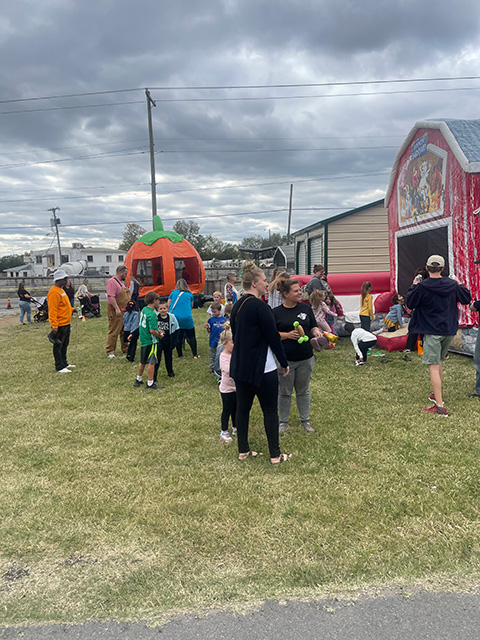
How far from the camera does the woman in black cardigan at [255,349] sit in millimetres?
4055

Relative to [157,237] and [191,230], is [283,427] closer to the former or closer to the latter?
[157,237]

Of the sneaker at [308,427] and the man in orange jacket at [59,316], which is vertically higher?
the man in orange jacket at [59,316]

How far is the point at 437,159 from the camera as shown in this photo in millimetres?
8797

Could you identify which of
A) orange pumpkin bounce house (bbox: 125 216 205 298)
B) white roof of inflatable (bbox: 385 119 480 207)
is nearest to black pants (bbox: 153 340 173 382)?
white roof of inflatable (bbox: 385 119 480 207)

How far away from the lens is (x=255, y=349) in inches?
160

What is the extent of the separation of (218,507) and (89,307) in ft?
51.9

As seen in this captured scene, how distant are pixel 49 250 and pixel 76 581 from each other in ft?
339

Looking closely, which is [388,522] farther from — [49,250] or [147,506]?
[49,250]

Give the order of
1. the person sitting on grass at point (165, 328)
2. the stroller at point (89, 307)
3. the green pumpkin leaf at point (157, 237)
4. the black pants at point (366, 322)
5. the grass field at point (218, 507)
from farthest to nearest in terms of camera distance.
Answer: the stroller at point (89, 307) < the green pumpkin leaf at point (157, 237) < the black pants at point (366, 322) < the person sitting on grass at point (165, 328) < the grass field at point (218, 507)

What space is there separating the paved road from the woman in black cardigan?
1.86 meters

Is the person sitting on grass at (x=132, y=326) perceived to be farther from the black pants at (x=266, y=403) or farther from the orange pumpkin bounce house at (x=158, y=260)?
the orange pumpkin bounce house at (x=158, y=260)

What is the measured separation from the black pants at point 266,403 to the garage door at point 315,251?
511 inches

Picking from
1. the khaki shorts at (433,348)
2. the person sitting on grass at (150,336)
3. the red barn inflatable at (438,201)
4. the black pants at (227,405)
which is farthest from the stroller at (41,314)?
the khaki shorts at (433,348)

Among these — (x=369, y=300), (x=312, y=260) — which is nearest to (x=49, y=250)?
(x=312, y=260)
